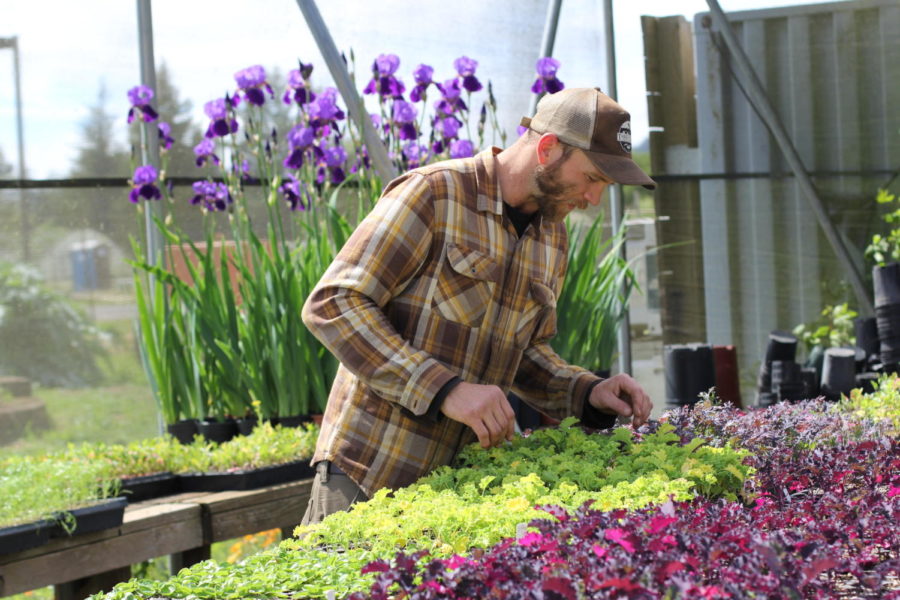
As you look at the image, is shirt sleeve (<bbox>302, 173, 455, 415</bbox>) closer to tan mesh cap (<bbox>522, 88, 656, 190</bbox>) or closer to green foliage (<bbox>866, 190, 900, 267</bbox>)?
tan mesh cap (<bbox>522, 88, 656, 190</bbox>)

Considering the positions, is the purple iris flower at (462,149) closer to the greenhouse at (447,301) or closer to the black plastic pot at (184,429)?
the greenhouse at (447,301)

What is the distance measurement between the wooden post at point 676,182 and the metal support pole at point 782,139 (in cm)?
25

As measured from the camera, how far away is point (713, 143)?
19.1 feet

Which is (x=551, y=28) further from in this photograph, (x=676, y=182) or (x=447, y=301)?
(x=447, y=301)

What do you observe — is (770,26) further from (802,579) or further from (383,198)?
(802,579)

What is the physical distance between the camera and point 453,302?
80.4 inches

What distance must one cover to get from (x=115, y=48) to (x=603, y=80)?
259cm

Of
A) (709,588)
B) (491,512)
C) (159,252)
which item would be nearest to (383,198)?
(491,512)

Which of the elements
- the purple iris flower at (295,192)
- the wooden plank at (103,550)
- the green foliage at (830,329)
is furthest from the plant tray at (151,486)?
the green foliage at (830,329)

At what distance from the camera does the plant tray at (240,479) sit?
359 centimetres

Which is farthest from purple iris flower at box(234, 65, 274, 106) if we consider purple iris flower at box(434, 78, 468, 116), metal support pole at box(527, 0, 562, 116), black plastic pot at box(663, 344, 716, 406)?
metal support pole at box(527, 0, 562, 116)

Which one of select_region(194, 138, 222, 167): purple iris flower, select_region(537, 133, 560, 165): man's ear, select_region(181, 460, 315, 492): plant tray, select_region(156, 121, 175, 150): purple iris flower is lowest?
select_region(181, 460, 315, 492): plant tray

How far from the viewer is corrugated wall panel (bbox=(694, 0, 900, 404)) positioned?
18.5ft

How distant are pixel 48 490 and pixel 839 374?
2879mm
